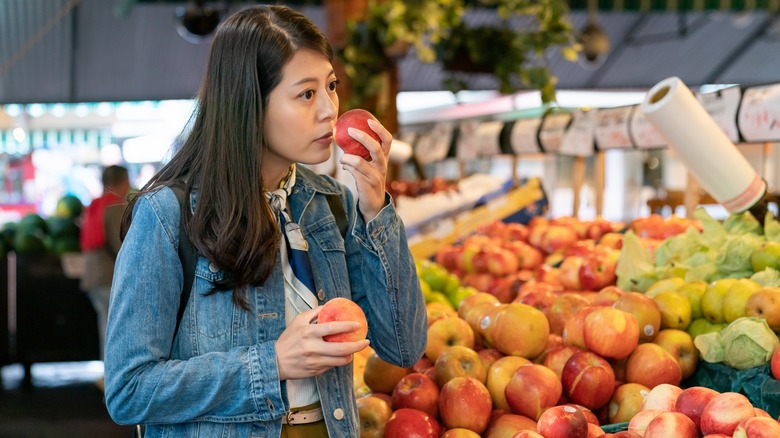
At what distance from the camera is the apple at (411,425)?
2.11 m

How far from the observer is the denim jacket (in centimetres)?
153

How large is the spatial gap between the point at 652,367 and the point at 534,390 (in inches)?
13.9

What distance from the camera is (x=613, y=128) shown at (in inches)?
166

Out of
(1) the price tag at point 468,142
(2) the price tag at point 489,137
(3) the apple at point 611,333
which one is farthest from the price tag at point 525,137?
(3) the apple at point 611,333

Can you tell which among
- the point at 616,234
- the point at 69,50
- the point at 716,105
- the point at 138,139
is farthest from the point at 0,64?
the point at 716,105

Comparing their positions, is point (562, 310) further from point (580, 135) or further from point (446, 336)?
point (580, 135)

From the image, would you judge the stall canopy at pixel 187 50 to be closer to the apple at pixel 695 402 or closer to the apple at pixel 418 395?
the apple at pixel 418 395

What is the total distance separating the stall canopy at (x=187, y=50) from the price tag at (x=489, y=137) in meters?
3.18

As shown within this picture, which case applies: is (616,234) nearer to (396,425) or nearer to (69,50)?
(396,425)

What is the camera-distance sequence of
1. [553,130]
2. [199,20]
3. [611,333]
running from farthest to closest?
[199,20], [553,130], [611,333]

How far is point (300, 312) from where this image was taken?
1.71 m

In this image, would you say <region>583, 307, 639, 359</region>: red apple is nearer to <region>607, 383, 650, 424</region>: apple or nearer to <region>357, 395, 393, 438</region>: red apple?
<region>607, 383, 650, 424</region>: apple

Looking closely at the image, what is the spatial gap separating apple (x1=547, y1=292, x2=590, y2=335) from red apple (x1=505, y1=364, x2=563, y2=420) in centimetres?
47

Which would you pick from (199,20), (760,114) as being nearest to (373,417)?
(760,114)
